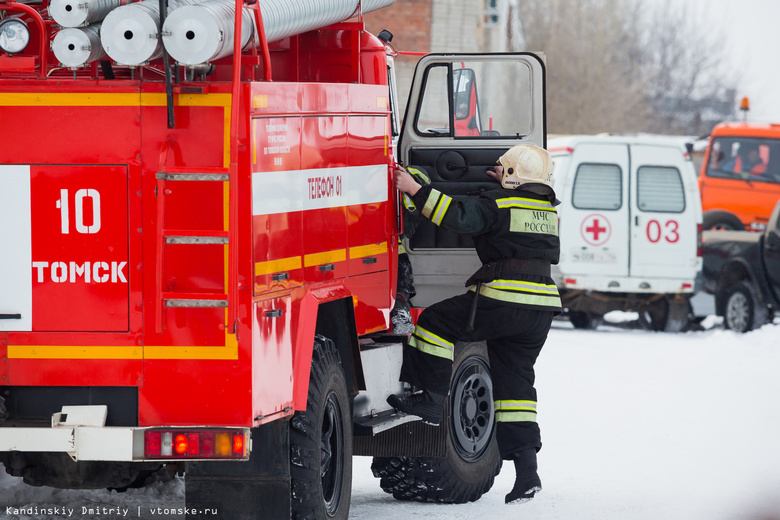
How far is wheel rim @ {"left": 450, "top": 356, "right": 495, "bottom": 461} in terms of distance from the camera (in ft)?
24.3

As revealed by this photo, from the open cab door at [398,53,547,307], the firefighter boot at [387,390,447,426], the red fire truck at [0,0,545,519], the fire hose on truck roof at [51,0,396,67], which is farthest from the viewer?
the open cab door at [398,53,547,307]

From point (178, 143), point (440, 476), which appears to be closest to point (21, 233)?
point (178, 143)

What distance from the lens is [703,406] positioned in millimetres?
10992

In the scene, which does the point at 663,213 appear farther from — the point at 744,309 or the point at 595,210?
the point at 744,309

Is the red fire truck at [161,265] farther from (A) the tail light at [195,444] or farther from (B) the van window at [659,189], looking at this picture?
(B) the van window at [659,189]

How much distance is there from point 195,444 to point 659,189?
12855 mm

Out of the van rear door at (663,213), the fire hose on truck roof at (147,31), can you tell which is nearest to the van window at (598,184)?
the van rear door at (663,213)

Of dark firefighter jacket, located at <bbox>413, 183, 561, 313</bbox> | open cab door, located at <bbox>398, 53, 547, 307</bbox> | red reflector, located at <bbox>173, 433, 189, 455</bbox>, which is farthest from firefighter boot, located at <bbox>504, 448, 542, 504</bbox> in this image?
red reflector, located at <bbox>173, 433, 189, 455</bbox>

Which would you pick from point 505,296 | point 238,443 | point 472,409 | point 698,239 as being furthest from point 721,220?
point 238,443

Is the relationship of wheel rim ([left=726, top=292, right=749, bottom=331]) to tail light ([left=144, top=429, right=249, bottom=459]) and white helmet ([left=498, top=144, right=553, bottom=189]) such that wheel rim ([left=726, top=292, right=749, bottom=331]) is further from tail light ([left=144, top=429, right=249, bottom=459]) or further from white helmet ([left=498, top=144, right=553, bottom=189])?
tail light ([left=144, top=429, right=249, bottom=459])

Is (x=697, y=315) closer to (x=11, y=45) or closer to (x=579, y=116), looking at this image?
(x=11, y=45)

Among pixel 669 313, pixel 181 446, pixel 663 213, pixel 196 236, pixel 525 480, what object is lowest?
pixel 669 313

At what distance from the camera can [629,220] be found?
669 inches

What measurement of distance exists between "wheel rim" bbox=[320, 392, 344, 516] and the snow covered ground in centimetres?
81
